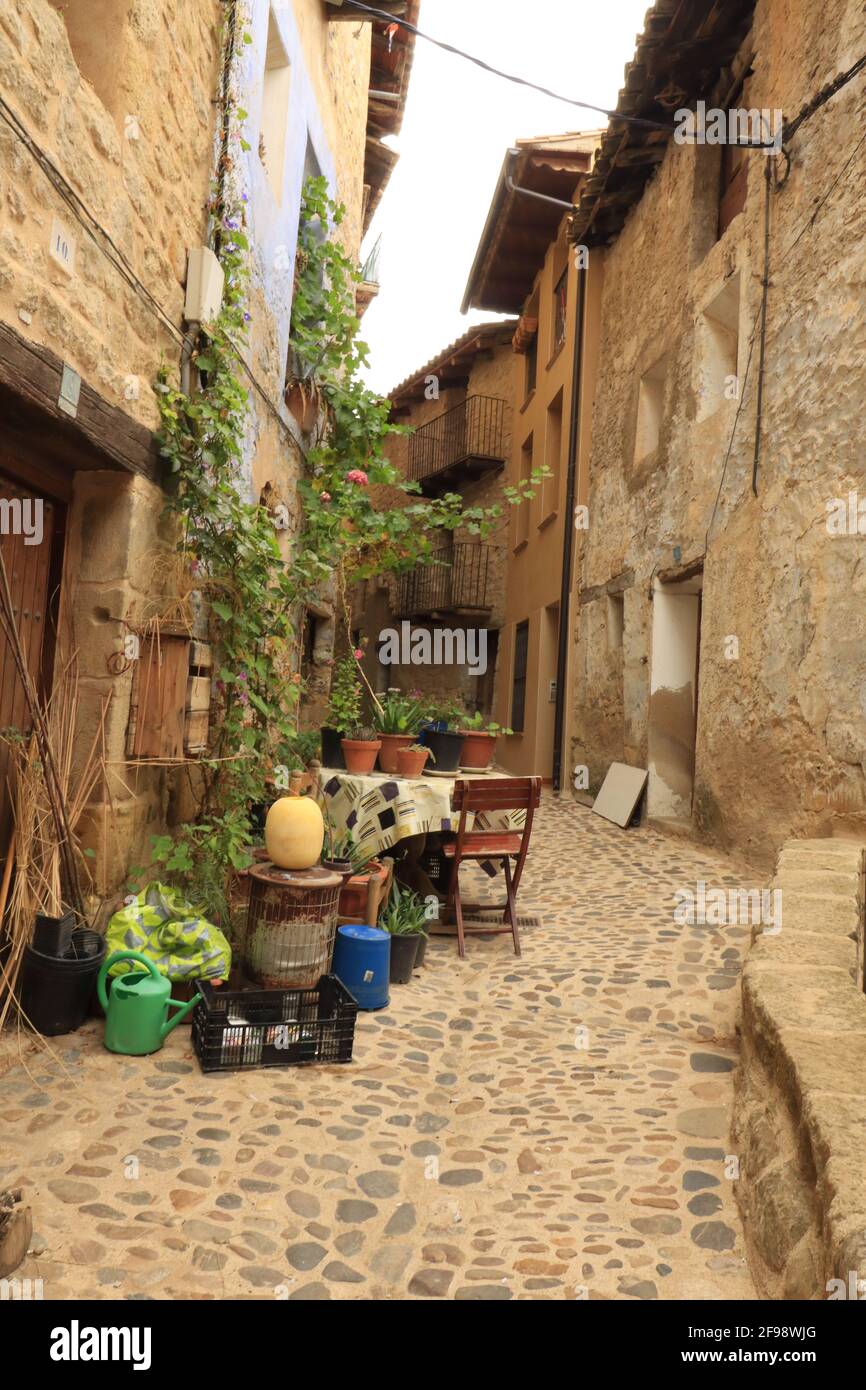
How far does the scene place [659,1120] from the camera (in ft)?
8.98

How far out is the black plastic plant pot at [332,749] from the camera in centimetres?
514

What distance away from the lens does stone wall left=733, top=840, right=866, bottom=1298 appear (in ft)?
5.29

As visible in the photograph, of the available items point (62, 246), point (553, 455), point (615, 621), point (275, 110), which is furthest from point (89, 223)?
point (553, 455)

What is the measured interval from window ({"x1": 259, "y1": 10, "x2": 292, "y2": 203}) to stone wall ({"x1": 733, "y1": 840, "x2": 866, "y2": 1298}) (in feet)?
16.5

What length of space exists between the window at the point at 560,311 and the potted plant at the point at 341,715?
6.47 m

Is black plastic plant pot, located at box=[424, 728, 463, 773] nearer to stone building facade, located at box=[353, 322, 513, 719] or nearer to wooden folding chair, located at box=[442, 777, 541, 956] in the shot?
wooden folding chair, located at box=[442, 777, 541, 956]

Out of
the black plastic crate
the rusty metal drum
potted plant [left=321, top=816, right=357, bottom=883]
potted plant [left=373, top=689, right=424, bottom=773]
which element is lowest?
the black plastic crate

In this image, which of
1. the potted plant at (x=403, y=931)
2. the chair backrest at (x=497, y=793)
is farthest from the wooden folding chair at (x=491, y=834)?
the potted plant at (x=403, y=931)

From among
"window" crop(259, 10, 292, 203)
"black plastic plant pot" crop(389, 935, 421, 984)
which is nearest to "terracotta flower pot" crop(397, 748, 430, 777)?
"black plastic plant pot" crop(389, 935, 421, 984)

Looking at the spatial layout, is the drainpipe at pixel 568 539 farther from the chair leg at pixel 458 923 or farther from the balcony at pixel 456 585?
the chair leg at pixel 458 923

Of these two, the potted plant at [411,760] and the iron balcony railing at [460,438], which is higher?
the iron balcony railing at [460,438]

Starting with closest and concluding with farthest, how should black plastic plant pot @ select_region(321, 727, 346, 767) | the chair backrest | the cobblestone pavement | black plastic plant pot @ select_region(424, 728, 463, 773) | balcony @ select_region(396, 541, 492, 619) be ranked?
the cobblestone pavement → the chair backrest → black plastic plant pot @ select_region(321, 727, 346, 767) → black plastic plant pot @ select_region(424, 728, 463, 773) → balcony @ select_region(396, 541, 492, 619)

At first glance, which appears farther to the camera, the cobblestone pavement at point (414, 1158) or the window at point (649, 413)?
the window at point (649, 413)

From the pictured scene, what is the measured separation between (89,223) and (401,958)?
10.3 feet
